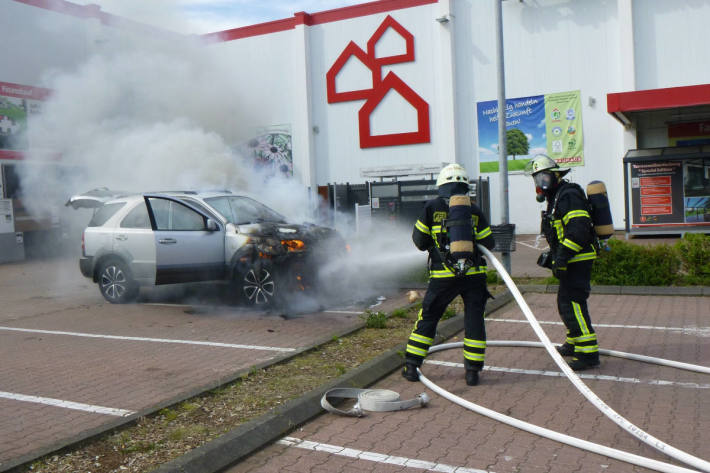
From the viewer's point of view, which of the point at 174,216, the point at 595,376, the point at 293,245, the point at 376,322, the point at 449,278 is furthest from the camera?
the point at 174,216

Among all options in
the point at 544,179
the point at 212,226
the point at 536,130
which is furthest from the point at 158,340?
the point at 536,130

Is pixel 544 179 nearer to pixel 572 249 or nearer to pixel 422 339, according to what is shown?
pixel 572 249

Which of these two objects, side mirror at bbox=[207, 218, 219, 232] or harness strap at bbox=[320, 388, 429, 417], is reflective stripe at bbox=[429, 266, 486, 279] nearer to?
harness strap at bbox=[320, 388, 429, 417]

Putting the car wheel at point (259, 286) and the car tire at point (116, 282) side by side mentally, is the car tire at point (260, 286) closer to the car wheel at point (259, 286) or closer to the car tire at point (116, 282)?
the car wheel at point (259, 286)

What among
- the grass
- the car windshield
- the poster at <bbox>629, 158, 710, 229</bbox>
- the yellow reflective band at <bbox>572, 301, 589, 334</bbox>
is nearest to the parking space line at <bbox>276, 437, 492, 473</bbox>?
the grass

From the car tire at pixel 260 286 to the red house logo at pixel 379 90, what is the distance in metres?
15.5

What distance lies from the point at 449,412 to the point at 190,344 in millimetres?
3620

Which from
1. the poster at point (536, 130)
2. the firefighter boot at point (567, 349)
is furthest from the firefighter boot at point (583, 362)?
the poster at point (536, 130)

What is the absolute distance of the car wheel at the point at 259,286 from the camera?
9281 mm

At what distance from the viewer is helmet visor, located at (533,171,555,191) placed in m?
6.20

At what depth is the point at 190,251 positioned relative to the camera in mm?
9719

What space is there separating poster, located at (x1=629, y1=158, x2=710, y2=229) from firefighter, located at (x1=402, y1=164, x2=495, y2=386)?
51.3ft

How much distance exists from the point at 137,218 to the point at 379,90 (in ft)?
51.5

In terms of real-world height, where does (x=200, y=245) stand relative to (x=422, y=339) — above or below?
above
